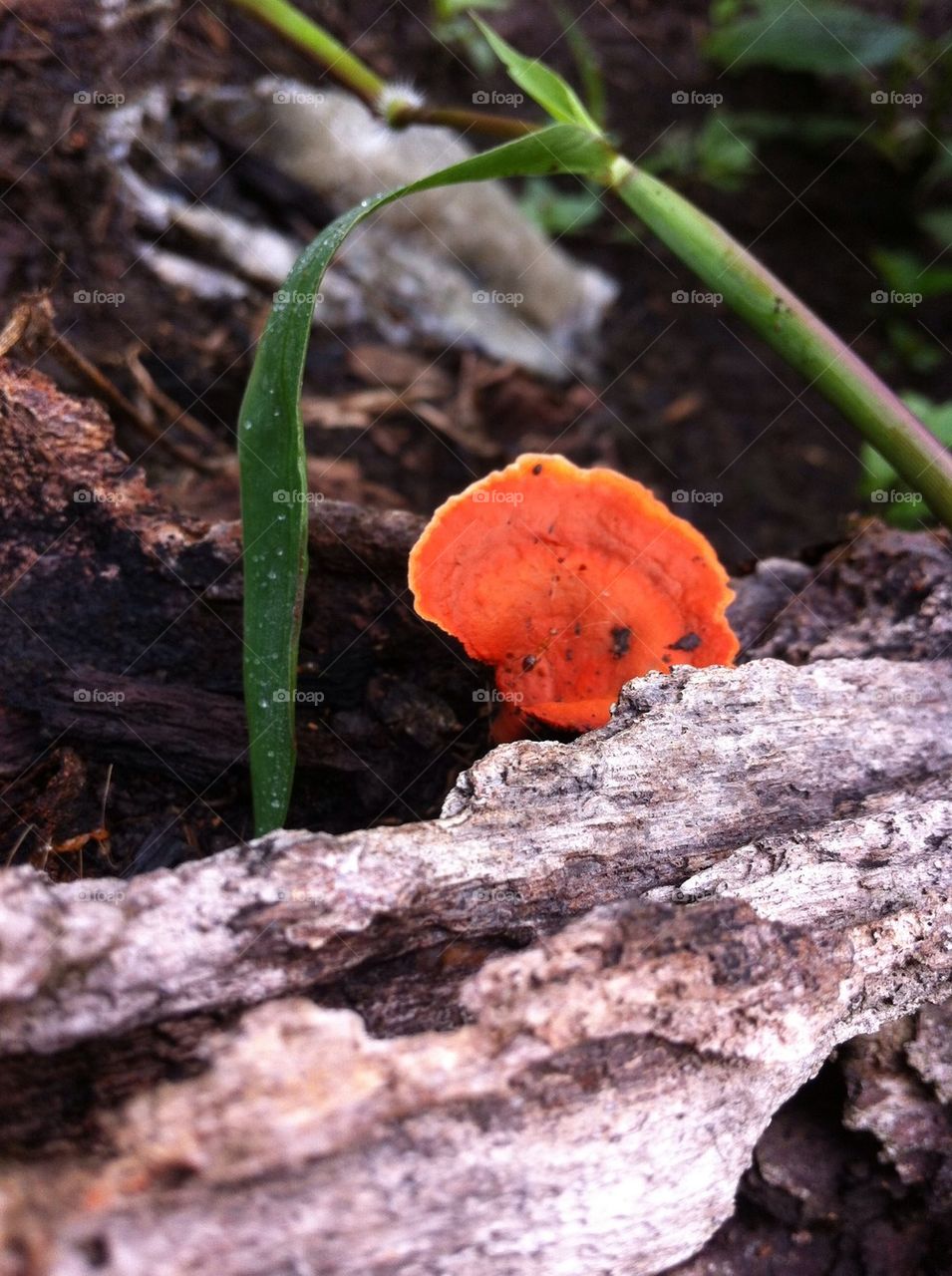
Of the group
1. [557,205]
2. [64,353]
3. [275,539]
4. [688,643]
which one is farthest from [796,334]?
[557,205]

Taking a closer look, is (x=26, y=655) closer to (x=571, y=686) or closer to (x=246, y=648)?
(x=246, y=648)

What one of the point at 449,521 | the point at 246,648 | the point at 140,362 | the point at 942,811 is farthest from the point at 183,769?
the point at 140,362

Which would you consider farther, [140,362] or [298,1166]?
[140,362]

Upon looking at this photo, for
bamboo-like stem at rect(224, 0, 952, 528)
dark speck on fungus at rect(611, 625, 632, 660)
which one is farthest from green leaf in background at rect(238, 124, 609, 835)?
bamboo-like stem at rect(224, 0, 952, 528)

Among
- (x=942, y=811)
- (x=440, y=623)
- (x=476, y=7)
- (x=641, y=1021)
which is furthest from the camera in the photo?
(x=476, y=7)

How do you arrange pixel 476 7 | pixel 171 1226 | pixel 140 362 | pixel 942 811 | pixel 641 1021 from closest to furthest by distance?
1. pixel 171 1226
2. pixel 641 1021
3. pixel 942 811
4. pixel 140 362
5. pixel 476 7

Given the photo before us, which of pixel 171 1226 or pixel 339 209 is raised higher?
pixel 339 209

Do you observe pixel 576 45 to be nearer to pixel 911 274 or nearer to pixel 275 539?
pixel 911 274
